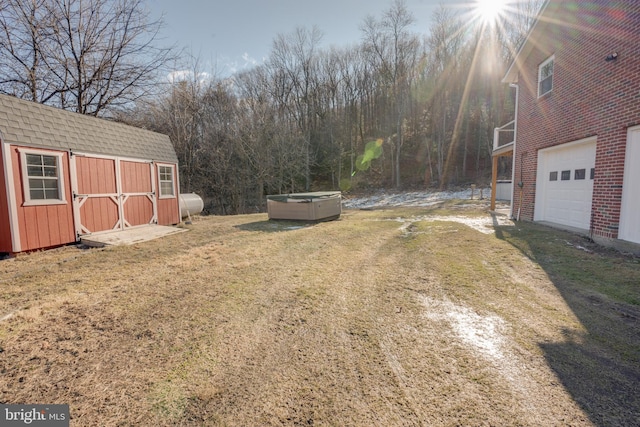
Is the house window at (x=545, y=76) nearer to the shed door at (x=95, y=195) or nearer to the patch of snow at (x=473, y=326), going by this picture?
the patch of snow at (x=473, y=326)

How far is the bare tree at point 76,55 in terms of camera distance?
1045 centimetres

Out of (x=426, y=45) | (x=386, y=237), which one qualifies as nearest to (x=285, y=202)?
(x=386, y=237)

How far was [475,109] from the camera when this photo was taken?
2622cm

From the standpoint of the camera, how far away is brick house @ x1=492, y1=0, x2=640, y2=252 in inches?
209

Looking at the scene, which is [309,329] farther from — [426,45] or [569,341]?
[426,45]

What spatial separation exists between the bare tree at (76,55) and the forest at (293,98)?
39 millimetres

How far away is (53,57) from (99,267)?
11279mm

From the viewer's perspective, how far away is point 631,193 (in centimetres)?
525

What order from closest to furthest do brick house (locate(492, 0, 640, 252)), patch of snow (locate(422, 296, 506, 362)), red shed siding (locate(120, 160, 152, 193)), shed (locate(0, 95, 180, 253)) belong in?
patch of snow (locate(422, 296, 506, 362)) < brick house (locate(492, 0, 640, 252)) < shed (locate(0, 95, 180, 253)) < red shed siding (locate(120, 160, 152, 193))

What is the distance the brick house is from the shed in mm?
11447

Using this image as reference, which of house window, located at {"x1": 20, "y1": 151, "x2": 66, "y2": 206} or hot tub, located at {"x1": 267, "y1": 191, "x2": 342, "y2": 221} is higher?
house window, located at {"x1": 20, "y1": 151, "x2": 66, "y2": 206}

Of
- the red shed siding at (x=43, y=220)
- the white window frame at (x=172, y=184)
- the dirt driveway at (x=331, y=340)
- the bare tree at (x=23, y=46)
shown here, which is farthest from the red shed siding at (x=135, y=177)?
the bare tree at (x=23, y=46)

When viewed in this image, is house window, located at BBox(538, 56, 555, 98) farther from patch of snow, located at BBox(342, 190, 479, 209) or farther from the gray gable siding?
the gray gable siding

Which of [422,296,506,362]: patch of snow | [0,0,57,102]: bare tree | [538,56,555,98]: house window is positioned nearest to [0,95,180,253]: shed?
[0,0,57,102]: bare tree
